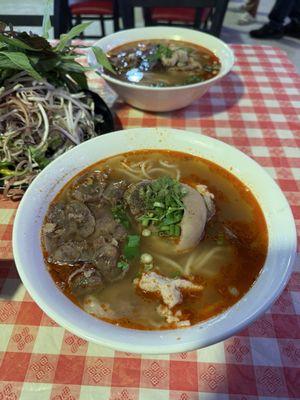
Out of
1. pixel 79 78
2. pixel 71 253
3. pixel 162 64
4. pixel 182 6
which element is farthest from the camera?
pixel 182 6

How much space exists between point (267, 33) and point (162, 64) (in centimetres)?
524

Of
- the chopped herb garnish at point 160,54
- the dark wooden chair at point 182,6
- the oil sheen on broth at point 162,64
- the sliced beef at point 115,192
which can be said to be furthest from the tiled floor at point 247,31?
the sliced beef at point 115,192

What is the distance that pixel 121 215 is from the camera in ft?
5.09

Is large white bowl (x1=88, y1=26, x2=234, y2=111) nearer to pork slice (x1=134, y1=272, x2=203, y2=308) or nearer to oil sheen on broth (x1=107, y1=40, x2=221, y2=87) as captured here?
oil sheen on broth (x1=107, y1=40, x2=221, y2=87)

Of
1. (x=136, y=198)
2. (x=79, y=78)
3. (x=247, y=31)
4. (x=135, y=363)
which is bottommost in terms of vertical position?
(x=247, y=31)

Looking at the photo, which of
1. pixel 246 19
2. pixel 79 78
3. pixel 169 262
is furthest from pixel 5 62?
pixel 246 19

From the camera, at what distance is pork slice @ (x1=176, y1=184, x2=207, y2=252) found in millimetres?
1414

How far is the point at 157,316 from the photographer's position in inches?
47.3

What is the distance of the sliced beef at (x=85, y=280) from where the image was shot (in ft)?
4.13

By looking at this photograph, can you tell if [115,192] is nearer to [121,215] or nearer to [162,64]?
[121,215]

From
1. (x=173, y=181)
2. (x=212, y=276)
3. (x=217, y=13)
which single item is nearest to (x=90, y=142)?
(x=173, y=181)

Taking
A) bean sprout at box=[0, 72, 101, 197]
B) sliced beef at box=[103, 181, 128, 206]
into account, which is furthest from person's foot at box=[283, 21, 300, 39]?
sliced beef at box=[103, 181, 128, 206]

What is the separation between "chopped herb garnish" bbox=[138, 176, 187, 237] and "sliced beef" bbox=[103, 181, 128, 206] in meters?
0.13

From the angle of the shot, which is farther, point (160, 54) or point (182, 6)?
point (182, 6)
